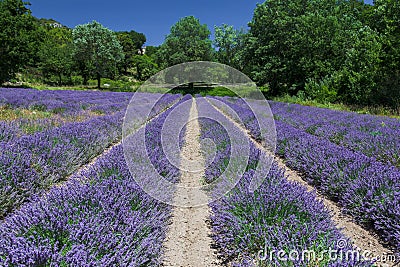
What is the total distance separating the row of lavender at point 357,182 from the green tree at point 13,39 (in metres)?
24.6

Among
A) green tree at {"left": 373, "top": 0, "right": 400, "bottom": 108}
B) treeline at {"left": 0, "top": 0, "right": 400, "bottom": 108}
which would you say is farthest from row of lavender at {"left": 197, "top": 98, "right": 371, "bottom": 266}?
treeline at {"left": 0, "top": 0, "right": 400, "bottom": 108}

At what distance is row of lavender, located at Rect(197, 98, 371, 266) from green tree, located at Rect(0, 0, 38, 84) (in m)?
25.1

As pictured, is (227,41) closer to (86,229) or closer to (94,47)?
(94,47)

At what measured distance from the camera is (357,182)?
313 centimetres

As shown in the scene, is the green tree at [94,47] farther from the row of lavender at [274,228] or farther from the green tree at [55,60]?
the row of lavender at [274,228]

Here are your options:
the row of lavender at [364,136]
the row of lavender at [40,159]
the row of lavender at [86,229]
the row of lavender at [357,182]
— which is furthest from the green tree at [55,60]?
the row of lavender at [86,229]

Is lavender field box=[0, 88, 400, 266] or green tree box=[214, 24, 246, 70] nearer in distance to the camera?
lavender field box=[0, 88, 400, 266]

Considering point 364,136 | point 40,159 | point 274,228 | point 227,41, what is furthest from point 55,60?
point 274,228

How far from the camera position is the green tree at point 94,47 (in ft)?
107

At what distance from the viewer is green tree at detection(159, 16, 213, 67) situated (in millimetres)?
36062

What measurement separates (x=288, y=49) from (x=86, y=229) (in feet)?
78.8

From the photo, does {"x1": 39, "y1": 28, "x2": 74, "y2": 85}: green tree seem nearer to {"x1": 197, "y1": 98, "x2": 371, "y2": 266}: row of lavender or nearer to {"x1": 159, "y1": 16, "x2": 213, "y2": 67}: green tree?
{"x1": 159, "y1": 16, "x2": 213, "y2": 67}: green tree

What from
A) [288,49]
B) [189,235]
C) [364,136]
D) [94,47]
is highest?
[94,47]

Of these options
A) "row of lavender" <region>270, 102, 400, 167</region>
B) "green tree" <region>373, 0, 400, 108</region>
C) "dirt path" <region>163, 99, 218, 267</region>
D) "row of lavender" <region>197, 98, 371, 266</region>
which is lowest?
"dirt path" <region>163, 99, 218, 267</region>
